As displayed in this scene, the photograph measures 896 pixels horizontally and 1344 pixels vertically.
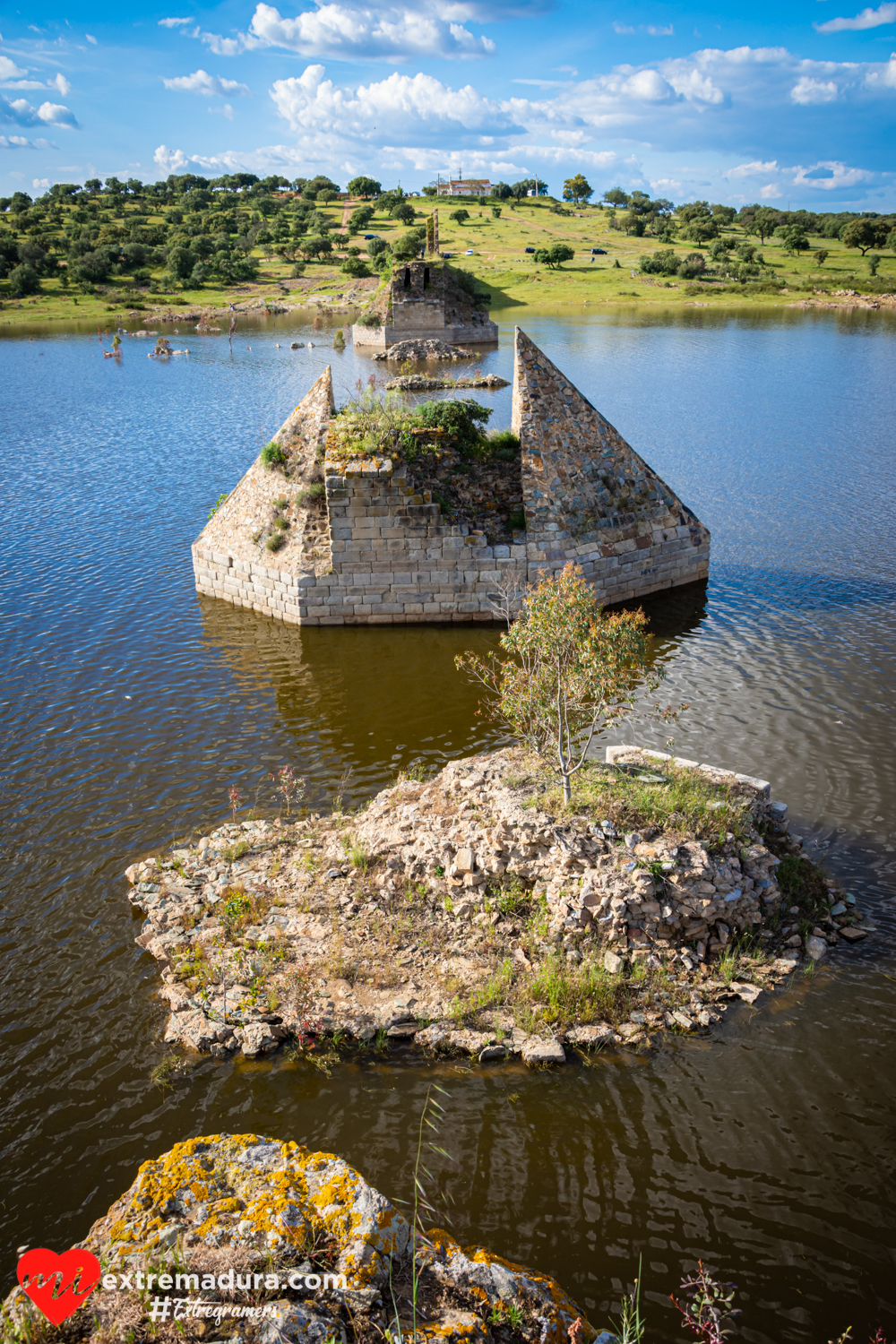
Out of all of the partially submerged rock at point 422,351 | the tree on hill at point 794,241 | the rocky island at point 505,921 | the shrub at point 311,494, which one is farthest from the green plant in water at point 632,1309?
the tree on hill at point 794,241

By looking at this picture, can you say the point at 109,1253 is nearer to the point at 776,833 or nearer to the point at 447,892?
the point at 447,892

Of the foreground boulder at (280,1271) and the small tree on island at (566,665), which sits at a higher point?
the small tree on island at (566,665)

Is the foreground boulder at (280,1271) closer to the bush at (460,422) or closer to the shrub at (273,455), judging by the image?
the bush at (460,422)

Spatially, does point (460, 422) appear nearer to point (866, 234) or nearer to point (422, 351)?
point (422, 351)

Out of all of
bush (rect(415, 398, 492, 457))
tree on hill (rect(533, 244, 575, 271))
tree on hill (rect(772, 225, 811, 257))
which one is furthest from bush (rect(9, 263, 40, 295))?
tree on hill (rect(772, 225, 811, 257))

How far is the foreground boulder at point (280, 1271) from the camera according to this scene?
4.16 m

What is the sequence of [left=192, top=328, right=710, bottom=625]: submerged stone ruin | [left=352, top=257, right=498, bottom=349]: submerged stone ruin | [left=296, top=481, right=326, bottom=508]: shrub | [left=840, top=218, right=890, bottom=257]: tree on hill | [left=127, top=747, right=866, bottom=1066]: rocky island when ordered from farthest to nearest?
1. [left=840, top=218, right=890, bottom=257]: tree on hill
2. [left=352, top=257, right=498, bottom=349]: submerged stone ruin
3. [left=296, top=481, right=326, bottom=508]: shrub
4. [left=192, top=328, right=710, bottom=625]: submerged stone ruin
5. [left=127, top=747, right=866, bottom=1066]: rocky island

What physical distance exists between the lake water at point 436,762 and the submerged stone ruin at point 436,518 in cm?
107

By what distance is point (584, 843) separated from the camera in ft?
31.9

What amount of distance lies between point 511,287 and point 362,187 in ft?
282

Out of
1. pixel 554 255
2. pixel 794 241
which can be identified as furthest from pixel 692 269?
pixel 794 241

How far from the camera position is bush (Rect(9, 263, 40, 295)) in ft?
301

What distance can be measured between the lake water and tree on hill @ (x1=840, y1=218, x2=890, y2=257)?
10430 cm

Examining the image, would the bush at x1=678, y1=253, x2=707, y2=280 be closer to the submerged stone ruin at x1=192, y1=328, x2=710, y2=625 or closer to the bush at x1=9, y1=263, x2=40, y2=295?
the bush at x1=9, y1=263, x2=40, y2=295
